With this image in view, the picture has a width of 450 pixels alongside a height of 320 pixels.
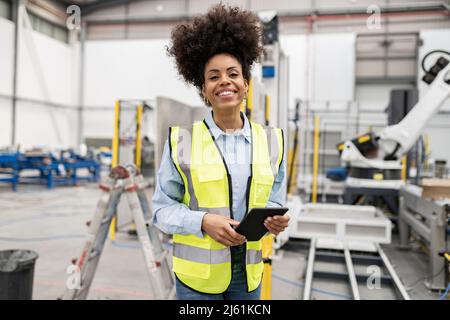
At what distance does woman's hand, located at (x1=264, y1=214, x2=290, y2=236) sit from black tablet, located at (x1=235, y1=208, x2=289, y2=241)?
0.5 inches

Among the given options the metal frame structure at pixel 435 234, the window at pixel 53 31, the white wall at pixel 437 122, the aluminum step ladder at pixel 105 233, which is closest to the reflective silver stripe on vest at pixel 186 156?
the aluminum step ladder at pixel 105 233

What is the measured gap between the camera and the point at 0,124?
10758 mm

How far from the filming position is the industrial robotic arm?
3.52 metres

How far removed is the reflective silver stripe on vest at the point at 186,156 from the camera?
3.26 feet

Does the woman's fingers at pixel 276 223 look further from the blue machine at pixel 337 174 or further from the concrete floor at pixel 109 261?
the blue machine at pixel 337 174

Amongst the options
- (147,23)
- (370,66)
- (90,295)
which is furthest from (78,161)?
(370,66)

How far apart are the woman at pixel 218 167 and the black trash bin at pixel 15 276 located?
61.7 inches

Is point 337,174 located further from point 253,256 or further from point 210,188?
point 210,188

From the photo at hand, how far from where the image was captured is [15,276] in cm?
216

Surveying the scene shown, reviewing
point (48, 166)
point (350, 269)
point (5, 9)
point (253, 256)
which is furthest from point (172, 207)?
point (5, 9)

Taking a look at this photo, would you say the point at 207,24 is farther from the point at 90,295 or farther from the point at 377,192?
the point at 377,192

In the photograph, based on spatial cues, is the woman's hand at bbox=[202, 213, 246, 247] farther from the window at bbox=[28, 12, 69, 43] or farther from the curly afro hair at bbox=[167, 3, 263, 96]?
the window at bbox=[28, 12, 69, 43]

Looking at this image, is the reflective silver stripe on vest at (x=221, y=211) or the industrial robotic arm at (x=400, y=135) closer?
the reflective silver stripe on vest at (x=221, y=211)

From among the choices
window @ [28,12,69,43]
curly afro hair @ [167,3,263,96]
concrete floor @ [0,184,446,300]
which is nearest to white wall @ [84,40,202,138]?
window @ [28,12,69,43]
